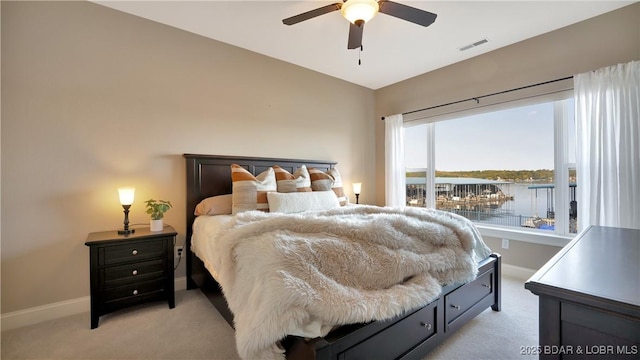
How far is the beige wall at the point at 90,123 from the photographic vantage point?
2023mm

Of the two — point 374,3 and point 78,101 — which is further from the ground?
point 374,3

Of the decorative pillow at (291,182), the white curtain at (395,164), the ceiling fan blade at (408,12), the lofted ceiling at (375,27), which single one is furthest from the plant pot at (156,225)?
the white curtain at (395,164)

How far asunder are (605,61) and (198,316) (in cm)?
432

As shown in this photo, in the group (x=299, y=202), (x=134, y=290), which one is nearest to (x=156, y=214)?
(x=134, y=290)

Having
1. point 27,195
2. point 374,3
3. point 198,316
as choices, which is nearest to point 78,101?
point 27,195

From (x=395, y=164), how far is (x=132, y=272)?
11.6 feet

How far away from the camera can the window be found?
9.28 feet

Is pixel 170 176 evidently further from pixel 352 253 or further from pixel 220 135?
pixel 352 253

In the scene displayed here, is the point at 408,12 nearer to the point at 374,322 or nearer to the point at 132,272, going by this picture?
the point at 374,322

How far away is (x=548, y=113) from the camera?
2939 millimetres

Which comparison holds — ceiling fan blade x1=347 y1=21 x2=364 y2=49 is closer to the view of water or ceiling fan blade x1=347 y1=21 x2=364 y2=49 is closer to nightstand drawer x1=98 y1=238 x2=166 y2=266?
nightstand drawer x1=98 y1=238 x2=166 y2=266

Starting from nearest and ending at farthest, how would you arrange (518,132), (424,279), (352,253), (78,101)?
(352,253) → (424,279) → (78,101) → (518,132)

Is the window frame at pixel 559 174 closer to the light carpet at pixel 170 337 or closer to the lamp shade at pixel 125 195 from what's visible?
the light carpet at pixel 170 337

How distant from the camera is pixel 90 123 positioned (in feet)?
7.46
